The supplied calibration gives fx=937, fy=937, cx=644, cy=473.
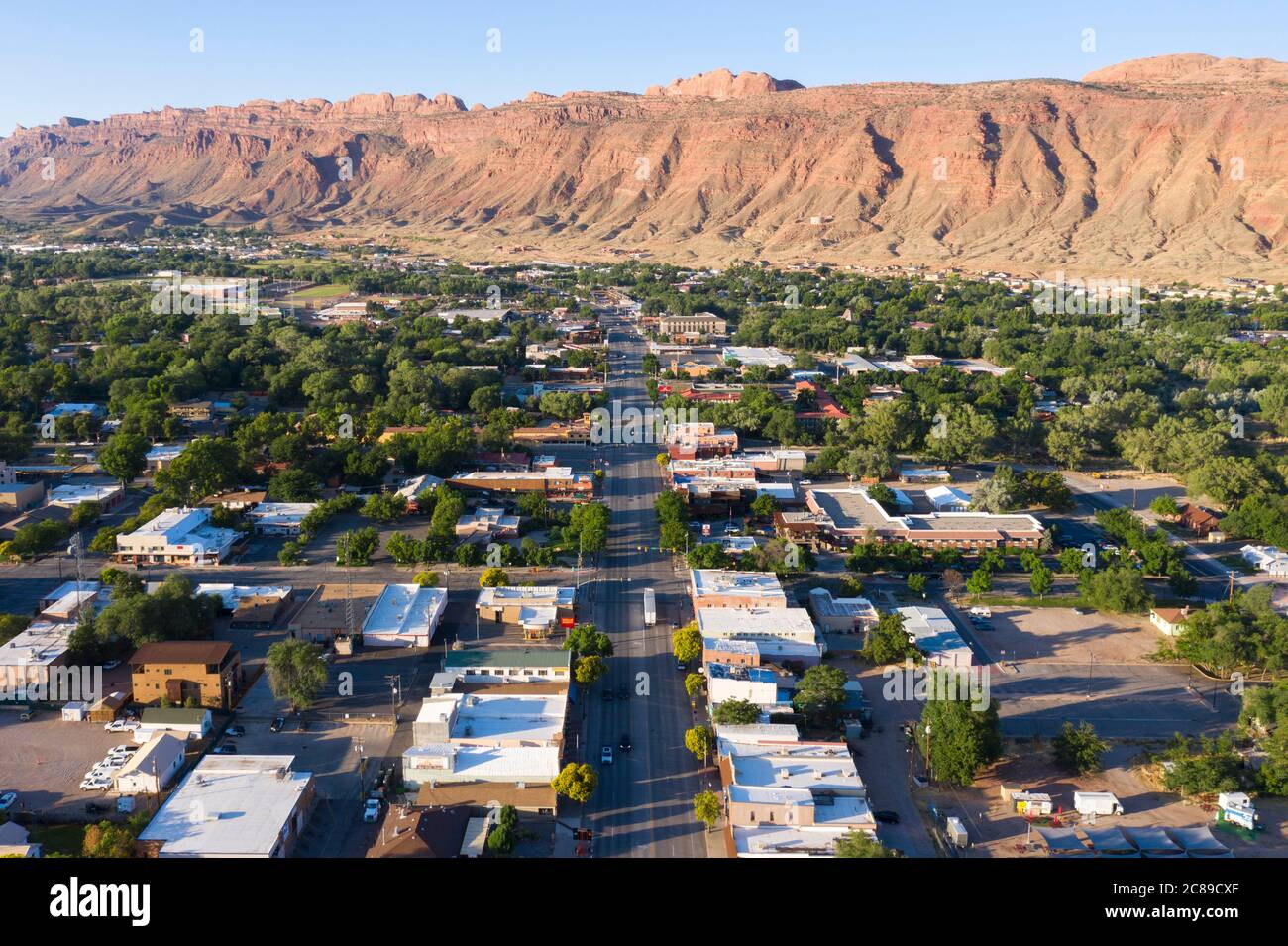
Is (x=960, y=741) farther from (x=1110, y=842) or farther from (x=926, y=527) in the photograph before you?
(x=926, y=527)

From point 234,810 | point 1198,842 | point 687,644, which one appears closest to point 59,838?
point 234,810

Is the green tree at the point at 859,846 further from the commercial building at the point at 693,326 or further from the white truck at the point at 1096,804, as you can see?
the commercial building at the point at 693,326

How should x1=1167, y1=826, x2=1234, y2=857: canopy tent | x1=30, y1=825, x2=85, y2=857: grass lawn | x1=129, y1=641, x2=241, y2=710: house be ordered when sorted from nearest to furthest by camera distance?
x1=1167, y1=826, x2=1234, y2=857: canopy tent → x1=30, y1=825, x2=85, y2=857: grass lawn → x1=129, y1=641, x2=241, y2=710: house

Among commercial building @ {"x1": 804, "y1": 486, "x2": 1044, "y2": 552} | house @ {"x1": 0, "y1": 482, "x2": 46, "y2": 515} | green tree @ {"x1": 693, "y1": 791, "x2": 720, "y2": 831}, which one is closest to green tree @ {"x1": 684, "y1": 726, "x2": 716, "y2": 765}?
green tree @ {"x1": 693, "y1": 791, "x2": 720, "y2": 831}

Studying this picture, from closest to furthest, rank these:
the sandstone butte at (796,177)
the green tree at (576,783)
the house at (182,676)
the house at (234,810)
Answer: the house at (234,810) → the green tree at (576,783) → the house at (182,676) → the sandstone butte at (796,177)

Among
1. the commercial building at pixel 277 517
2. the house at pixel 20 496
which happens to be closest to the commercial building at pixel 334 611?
the commercial building at pixel 277 517

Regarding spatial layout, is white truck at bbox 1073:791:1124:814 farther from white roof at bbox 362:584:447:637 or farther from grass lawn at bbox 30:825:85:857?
grass lawn at bbox 30:825:85:857
